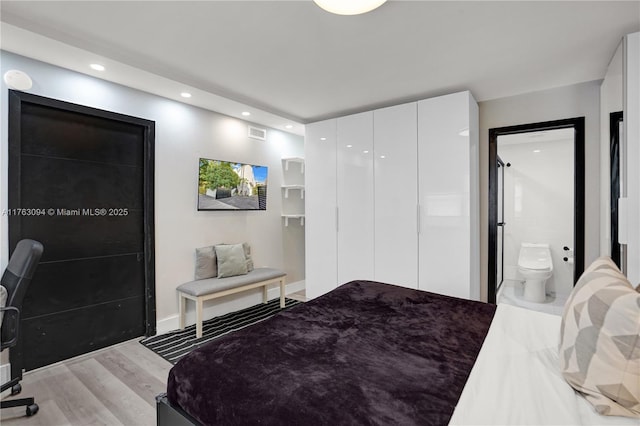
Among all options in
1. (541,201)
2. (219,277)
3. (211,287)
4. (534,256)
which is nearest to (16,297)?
(211,287)

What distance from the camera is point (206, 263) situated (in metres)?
3.72

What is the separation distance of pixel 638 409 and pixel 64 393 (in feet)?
10.6

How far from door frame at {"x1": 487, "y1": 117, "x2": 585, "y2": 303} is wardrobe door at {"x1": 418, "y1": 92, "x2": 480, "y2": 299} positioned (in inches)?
11.7

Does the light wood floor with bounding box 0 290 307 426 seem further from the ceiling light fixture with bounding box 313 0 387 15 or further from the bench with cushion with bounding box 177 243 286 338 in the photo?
the ceiling light fixture with bounding box 313 0 387 15

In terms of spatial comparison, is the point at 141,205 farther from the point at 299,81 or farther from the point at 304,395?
the point at 304,395

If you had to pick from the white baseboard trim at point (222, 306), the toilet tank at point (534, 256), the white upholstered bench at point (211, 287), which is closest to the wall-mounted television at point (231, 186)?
the white upholstered bench at point (211, 287)

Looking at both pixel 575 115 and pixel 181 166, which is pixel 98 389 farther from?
pixel 575 115

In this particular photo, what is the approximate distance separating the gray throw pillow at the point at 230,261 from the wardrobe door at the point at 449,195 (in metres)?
2.12

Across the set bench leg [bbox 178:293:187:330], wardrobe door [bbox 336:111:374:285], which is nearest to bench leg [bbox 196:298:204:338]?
bench leg [bbox 178:293:187:330]

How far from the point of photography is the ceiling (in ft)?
6.52

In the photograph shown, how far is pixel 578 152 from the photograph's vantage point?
313cm

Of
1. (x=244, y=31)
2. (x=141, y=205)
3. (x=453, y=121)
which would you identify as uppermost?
(x=244, y=31)

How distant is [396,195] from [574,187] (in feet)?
5.69

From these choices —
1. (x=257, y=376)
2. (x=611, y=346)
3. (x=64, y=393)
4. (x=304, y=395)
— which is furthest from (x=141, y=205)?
(x=611, y=346)
